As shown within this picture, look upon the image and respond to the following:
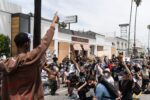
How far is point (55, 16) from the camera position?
415cm

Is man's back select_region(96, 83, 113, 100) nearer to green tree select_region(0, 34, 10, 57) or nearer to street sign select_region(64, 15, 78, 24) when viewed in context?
green tree select_region(0, 34, 10, 57)

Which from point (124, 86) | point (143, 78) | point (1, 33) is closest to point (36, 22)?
point (124, 86)

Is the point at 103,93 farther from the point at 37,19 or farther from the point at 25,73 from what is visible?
the point at 25,73

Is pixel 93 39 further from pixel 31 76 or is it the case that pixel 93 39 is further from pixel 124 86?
pixel 31 76

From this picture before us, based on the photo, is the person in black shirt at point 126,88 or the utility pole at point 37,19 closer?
the utility pole at point 37,19

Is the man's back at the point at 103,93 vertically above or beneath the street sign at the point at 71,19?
beneath

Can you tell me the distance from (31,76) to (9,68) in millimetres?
228

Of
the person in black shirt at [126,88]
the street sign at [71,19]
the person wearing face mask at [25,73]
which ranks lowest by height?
the person in black shirt at [126,88]

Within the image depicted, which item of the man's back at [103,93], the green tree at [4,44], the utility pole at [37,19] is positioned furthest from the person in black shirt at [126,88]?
the green tree at [4,44]

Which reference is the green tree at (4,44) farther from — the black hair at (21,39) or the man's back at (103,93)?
the black hair at (21,39)

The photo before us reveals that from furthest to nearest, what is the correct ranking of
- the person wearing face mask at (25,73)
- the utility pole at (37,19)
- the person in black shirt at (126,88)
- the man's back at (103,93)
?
1. the person in black shirt at (126,88)
2. the utility pole at (37,19)
3. the man's back at (103,93)
4. the person wearing face mask at (25,73)

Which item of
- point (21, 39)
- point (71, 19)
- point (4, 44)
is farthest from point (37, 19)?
point (71, 19)

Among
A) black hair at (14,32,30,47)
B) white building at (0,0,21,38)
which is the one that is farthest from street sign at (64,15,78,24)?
black hair at (14,32,30,47)

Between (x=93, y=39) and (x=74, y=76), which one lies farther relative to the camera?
(x=93, y=39)
